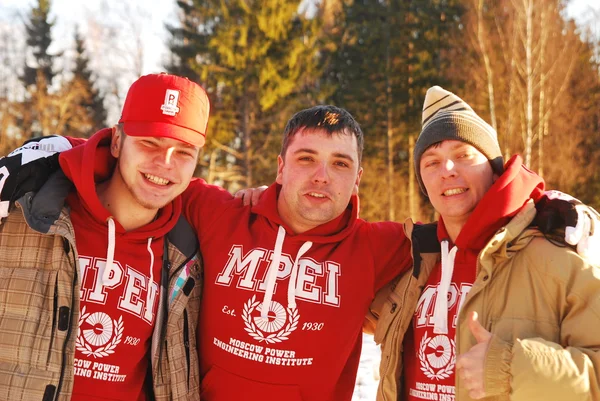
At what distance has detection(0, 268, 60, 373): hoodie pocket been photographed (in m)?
2.71

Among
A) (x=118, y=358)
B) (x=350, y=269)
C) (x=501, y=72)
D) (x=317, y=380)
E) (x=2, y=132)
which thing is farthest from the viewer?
(x=2, y=132)

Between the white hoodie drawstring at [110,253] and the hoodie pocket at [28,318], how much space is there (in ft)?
0.87

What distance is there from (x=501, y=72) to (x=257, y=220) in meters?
20.3

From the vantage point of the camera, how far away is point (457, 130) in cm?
308

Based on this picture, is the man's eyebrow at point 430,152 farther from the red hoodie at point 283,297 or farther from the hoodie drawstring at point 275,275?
the hoodie drawstring at point 275,275

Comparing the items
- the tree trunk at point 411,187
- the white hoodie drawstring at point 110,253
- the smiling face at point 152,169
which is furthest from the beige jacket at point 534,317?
the tree trunk at point 411,187

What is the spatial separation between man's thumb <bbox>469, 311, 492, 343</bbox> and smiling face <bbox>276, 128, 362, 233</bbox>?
1.22 metres

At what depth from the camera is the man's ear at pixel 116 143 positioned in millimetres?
3344

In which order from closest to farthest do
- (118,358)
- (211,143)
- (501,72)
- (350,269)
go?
1. (118,358)
2. (350,269)
3. (211,143)
4. (501,72)

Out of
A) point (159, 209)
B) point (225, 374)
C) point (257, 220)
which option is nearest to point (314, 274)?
point (257, 220)

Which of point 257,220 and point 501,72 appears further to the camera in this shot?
point 501,72

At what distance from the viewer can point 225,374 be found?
3213 millimetres

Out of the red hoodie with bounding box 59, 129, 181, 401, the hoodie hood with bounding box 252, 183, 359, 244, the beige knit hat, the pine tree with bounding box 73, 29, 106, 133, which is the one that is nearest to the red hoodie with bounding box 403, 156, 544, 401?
the beige knit hat

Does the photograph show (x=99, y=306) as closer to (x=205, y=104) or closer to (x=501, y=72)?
(x=205, y=104)
